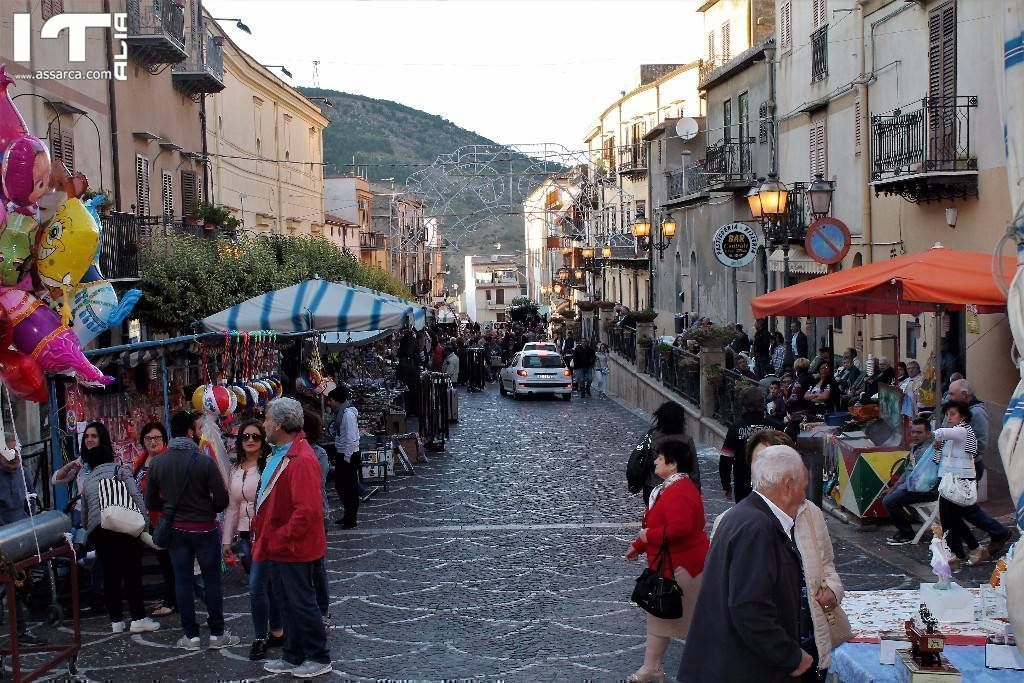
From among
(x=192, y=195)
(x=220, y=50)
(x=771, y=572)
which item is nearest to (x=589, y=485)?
(x=771, y=572)

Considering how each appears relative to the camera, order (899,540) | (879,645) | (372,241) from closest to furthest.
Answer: (879,645) < (899,540) < (372,241)

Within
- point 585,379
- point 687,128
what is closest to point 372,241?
point 585,379

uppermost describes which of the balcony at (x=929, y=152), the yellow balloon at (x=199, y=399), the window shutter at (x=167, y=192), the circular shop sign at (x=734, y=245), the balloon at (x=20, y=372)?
the window shutter at (x=167, y=192)

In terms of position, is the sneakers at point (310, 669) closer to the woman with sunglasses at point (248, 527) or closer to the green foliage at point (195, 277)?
the woman with sunglasses at point (248, 527)

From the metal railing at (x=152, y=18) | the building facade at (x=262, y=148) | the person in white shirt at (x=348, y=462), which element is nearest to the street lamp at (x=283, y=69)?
the building facade at (x=262, y=148)

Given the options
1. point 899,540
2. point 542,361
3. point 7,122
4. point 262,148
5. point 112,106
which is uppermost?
point 262,148

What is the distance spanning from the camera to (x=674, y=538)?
7.82 metres

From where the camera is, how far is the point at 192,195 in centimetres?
3316

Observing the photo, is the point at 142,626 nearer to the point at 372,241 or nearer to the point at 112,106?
the point at 112,106

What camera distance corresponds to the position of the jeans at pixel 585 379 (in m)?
38.1

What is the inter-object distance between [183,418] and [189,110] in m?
25.8

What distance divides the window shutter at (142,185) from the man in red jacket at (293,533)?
2058 cm

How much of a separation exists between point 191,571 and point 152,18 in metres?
21.7

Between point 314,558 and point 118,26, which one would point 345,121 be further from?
point 314,558
